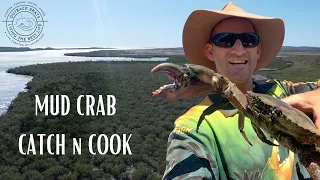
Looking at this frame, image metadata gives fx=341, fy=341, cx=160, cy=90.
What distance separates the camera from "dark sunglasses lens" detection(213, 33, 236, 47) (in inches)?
134

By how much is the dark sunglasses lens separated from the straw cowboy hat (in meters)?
0.21

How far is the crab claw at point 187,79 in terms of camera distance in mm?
2045

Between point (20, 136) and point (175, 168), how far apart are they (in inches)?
629

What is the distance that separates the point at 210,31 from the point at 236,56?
0.63 m

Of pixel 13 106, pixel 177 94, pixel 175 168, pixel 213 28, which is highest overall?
pixel 213 28

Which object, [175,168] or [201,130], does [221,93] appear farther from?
[201,130]

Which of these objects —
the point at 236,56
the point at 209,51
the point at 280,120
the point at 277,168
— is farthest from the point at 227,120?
the point at 280,120

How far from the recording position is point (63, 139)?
53.6 feet

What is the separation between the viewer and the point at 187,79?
209cm

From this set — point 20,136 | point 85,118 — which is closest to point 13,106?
point 85,118

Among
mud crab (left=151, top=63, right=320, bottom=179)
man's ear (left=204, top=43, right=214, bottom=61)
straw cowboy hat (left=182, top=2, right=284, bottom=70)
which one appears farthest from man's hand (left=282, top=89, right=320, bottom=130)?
man's ear (left=204, top=43, right=214, bottom=61)

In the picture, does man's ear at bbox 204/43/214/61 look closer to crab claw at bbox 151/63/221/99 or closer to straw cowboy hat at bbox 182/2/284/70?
straw cowboy hat at bbox 182/2/284/70

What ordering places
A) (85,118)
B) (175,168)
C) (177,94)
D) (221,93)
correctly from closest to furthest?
(221,93) → (177,94) → (175,168) → (85,118)

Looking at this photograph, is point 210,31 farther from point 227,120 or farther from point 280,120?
point 280,120
